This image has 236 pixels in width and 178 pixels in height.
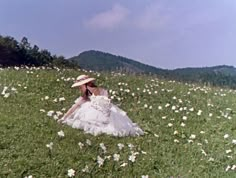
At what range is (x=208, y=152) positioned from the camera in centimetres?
861

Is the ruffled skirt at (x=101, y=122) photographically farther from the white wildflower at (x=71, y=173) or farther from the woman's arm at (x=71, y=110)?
the white wildflower at (x=71, y=173)

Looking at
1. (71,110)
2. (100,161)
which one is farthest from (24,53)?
(100,161)

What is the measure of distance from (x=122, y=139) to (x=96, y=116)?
0.77 metres

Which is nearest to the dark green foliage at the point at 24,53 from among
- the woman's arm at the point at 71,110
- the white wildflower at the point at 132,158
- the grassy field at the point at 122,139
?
the grassy field at the point at 122,139

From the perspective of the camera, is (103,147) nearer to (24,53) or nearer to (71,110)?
(71,110)

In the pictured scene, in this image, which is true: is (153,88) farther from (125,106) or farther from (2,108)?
(2,108)

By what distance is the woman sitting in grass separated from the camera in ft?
29.5

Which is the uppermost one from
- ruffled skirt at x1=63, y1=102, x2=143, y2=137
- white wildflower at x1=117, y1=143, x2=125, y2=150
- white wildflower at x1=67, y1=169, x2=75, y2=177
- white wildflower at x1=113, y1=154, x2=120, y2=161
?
ruffled skirt at x1=63, y1=102, x2=143, y2=137

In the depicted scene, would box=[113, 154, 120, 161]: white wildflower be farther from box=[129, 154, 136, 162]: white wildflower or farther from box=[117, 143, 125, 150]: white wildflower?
box=[117, 143, 125, 150]: white wildflower

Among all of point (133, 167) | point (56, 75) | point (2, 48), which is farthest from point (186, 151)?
point (2, 48)

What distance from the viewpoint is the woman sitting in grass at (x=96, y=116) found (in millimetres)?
8977

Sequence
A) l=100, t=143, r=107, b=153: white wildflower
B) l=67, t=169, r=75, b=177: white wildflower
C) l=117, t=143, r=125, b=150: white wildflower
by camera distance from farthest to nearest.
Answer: l=117, t=143, r=125, b=150: white wildflower, l=100, t=143, r=107, b=153: white wildflower, l=67, t=169, r=75, b=177: white wildflower

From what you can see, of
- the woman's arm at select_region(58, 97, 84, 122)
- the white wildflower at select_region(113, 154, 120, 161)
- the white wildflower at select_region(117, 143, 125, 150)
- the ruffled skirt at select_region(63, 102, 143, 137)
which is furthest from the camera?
the woman's arm at select_region(58, 97, 84, 122)

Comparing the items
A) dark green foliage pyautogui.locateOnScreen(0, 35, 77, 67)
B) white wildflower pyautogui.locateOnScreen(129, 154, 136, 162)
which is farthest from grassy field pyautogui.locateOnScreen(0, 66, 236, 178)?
dark green foliage pyautogui.locateOnScreen(0, 35, 77, 67)
